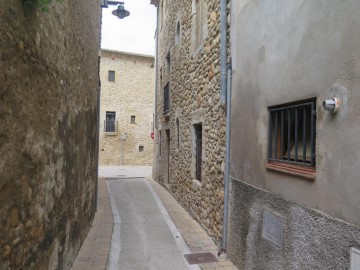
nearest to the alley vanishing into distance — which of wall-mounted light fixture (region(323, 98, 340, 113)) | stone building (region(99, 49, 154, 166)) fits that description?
wall-mounted light fixture (region(323, 98, 340, 113))

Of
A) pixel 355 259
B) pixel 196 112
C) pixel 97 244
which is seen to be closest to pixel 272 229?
pixel 355 259

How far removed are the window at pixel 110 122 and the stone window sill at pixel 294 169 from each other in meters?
22.2

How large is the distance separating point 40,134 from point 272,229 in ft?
8.26

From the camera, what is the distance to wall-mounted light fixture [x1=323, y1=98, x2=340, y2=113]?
2.48 meters

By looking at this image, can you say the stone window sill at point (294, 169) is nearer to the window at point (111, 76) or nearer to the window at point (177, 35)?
the window at point (177, 35)

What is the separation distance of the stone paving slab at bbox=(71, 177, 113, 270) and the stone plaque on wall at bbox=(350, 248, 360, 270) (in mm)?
3127

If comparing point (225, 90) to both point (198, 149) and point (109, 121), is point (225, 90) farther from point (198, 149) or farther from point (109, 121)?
point (109, 121)

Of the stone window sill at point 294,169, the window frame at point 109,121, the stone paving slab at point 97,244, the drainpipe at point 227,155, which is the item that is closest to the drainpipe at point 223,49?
the drainpipe at point 227,155

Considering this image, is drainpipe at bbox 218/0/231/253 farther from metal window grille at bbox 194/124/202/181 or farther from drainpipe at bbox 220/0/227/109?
metal window grille at bbox 194/124/202/181

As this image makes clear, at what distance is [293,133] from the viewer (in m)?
3.43

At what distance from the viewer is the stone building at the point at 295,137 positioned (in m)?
2.38

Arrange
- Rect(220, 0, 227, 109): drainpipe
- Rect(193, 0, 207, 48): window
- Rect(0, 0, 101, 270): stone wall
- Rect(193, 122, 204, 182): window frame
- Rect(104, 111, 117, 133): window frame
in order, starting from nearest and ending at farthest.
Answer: Rect(0, 0, 101, 270): stone wall, Rect(220, 0, 227, 109): drainpipe, Rect(193, 0, 207, 48): window, Rect(193, 122, 204, 182): window frame, Rect(104, 111, 117, 133): window frame

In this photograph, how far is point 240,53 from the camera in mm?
4410

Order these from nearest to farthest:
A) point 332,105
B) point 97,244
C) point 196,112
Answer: point 332,105
point 97,244
point 196,112
